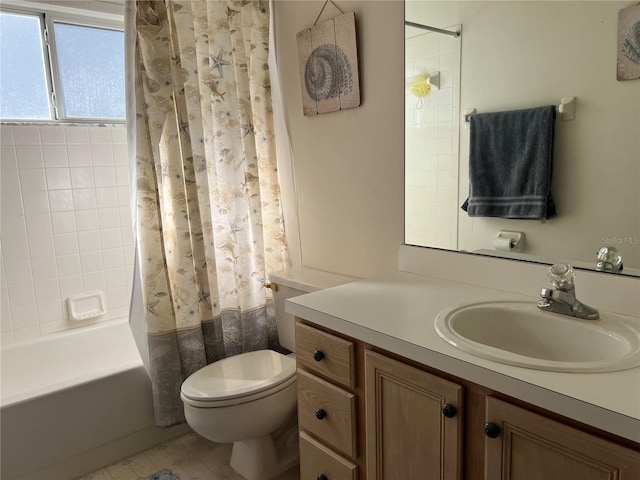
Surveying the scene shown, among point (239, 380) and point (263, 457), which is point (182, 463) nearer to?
point (263, 457)

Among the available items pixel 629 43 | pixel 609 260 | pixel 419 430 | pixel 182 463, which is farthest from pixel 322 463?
pixel 629 43

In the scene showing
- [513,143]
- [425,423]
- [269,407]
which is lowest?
[269,407]

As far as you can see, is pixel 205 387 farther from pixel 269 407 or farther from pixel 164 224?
pixel 164 224

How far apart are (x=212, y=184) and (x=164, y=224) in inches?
11.6

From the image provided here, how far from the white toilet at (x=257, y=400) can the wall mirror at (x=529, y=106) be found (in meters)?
0.61

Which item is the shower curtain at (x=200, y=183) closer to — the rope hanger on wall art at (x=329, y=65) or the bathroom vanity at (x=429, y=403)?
the rope hanger on wall art at (x=329, y=65)

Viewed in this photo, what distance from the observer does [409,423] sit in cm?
115

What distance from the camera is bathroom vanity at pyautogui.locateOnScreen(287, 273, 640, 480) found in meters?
0.82

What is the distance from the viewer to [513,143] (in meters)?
1.40

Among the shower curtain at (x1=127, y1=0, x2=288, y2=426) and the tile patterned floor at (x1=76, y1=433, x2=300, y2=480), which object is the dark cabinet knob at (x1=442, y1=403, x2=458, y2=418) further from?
the shower curtain at (x1=127, y1=0, x2=288, y2=426)

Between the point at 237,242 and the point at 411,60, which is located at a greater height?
the point at 411,60

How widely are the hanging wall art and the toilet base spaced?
1769 mm

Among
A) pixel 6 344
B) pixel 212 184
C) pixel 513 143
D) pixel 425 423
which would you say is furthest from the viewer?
pixel 6 344

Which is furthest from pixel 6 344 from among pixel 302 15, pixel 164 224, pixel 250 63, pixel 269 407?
pixel 302 15
